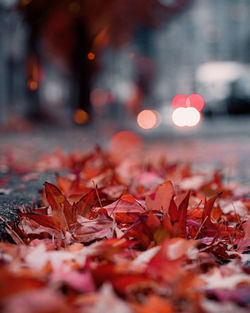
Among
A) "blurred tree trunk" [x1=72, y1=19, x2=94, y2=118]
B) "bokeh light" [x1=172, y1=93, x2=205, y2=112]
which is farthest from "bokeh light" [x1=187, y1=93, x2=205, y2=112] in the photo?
"blurred tree trunk" [x1=72, y1=19, x2=94, y2=118]

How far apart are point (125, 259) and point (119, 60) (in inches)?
1153

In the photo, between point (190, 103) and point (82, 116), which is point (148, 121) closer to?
point (82, 116)

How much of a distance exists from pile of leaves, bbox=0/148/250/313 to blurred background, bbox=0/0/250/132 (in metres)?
1.55

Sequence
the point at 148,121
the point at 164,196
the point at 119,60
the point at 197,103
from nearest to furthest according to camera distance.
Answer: the point at 164,196
the point at 148,121
the point at 197,103
the point at 119,60

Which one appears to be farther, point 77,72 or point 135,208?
point 77,72

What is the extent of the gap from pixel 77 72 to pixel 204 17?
31463mm

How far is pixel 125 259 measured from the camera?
976mm

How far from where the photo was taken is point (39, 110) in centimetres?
1217

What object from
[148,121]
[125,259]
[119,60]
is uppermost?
[119,60]

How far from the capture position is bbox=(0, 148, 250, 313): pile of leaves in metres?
0.73

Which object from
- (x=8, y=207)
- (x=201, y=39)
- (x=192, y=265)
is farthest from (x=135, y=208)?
(x=201, y=39)

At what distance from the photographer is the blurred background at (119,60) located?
7766 millimetres

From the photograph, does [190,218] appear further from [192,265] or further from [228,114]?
[228,114]

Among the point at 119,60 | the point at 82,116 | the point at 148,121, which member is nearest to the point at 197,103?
the point at 148,121
